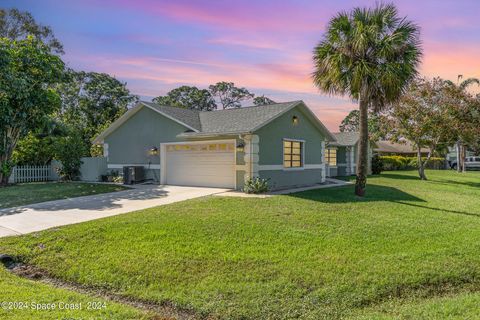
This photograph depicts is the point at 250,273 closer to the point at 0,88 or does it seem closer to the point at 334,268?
the point at 334,268

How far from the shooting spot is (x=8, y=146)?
719 inches

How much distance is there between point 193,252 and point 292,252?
197 cm

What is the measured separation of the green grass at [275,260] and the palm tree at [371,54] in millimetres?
5022

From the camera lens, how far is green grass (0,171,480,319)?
16.5 ft

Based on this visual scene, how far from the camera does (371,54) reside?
1280 centimetres

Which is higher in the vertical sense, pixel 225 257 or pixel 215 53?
pixel 215 53

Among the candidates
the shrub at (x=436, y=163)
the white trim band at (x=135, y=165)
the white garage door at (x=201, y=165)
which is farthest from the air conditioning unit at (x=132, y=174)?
the shrub at (x=436, y=163)

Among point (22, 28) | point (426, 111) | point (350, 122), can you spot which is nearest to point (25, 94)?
point (22, 28)

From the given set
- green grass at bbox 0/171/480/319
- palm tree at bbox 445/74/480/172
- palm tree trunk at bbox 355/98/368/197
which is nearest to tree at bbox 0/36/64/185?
green grass at bbox 0/171/480/319

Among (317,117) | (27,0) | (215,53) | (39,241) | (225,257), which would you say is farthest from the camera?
(317,117)

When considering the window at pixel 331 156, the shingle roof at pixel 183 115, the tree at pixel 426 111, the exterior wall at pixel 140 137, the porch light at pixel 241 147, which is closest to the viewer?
the porch light at pixel 241 147

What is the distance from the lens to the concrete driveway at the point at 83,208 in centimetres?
895

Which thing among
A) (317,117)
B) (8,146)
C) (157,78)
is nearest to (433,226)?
(317,117)

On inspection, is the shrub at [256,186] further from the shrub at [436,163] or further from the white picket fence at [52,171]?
the shrub at [436,163]
